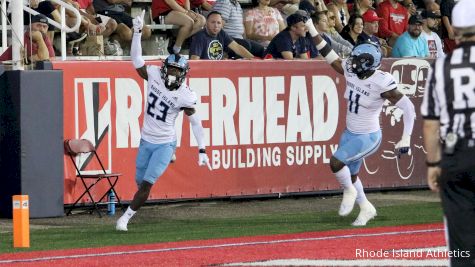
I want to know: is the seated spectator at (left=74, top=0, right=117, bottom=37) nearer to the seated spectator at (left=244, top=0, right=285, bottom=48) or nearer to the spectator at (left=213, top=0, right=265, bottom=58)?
the spectator at (left=213, top=0, right=265, bottom=58)

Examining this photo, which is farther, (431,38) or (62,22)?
(431,38)

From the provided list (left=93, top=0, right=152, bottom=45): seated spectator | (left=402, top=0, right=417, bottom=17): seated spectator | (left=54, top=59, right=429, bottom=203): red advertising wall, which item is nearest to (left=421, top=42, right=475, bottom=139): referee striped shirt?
(left=54, top=59, right=429, bottom=203): red advertising wall

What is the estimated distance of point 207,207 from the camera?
56.3ft

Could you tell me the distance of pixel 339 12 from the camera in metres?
20.9

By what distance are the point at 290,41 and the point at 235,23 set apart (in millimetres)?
1094

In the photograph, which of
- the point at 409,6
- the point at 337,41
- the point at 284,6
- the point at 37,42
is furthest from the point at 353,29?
the point at 37,42

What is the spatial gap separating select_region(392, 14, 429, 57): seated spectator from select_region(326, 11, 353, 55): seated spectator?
33.1 inches

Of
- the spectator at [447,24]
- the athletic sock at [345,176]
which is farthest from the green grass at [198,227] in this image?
the spectator at [447,24]

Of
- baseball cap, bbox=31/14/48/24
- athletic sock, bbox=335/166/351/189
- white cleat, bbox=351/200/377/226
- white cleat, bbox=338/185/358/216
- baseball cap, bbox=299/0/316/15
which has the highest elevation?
baseball cap, bbox=299/0/316/15

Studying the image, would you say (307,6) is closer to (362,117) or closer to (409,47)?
(409,47)

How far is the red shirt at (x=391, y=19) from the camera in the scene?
21266 millimetres

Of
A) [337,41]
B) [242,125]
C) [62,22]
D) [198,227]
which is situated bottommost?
[198,227]

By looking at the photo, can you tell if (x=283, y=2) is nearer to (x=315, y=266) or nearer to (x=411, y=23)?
(x=411, y=23)

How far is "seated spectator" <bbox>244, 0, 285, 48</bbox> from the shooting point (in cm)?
1942
